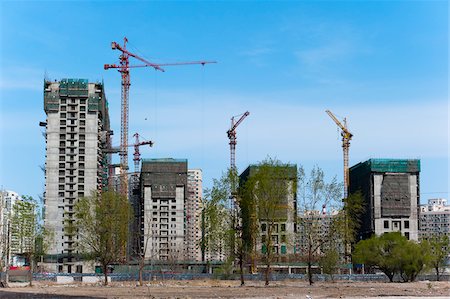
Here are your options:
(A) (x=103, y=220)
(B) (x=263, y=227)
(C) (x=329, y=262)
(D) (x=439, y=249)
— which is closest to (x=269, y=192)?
(B) (x=263, y=227)

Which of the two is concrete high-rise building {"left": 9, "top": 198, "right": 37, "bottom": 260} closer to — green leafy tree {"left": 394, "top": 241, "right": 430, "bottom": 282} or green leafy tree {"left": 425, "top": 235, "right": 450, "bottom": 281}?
green leafy tree {"left": 394, "top": 241, "right": 430, "bottom": 282}

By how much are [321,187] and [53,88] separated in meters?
123

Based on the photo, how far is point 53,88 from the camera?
639ft

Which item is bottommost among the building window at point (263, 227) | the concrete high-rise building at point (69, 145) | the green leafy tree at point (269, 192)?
the building window at point (263, 227)

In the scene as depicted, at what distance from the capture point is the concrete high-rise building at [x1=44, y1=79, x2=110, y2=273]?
19088 cm

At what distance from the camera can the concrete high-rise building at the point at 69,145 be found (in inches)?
7515

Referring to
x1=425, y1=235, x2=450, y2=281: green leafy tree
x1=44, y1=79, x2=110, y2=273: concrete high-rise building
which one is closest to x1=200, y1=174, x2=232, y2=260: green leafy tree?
x1=425, y1=235, x2=450, y2=281: green leafy tree

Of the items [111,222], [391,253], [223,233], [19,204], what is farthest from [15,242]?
[391,253]

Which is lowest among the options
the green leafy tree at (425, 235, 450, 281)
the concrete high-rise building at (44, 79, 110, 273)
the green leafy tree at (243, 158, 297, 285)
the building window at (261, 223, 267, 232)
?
the green leafy tree at (425, 235, 450, 281)

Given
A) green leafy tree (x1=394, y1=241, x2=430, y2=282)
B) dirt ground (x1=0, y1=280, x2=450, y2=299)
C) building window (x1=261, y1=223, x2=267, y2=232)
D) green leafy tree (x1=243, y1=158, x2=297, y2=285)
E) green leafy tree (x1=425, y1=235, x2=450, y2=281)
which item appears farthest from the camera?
green leafy tree (x1=425, y1=235, x2=450, y2=281)

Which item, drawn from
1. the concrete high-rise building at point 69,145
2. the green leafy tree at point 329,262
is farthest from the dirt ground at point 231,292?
the concrete high-rise building at point 69,145

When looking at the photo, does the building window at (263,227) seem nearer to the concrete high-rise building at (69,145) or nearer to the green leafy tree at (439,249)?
the green leafy tree at (439,249)

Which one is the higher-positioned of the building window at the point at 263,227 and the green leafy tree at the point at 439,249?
the building window at the point at 263,227

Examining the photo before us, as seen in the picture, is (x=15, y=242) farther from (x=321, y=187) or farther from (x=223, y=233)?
(x=321, y=187)
